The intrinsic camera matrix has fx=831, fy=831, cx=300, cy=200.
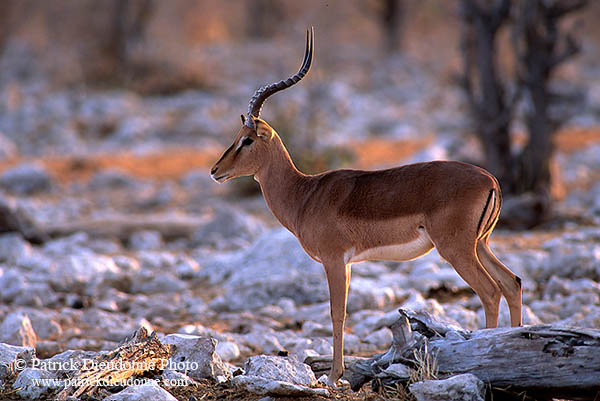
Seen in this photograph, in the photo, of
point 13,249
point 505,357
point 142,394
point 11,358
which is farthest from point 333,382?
point 13,249

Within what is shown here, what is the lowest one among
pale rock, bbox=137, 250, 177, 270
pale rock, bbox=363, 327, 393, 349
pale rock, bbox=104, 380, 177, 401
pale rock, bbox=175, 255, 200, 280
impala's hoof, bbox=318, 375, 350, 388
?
pale rock, bbox=104, 380, 177, 401

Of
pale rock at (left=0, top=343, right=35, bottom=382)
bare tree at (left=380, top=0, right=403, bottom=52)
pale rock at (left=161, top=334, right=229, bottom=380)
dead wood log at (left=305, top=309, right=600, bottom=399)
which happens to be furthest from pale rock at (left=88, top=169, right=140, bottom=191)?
bare tree at (left=380, top=0, right=403, bottom=52)

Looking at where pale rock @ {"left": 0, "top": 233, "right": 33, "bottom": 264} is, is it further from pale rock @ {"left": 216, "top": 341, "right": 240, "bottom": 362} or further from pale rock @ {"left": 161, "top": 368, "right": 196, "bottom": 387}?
pale rock @ {"left": 161, "top": 368, "right": 196, "bottom": 387}

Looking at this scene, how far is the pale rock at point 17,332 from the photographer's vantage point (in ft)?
22.1

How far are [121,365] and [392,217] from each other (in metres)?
2.01

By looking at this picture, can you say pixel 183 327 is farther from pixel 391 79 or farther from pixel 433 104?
pixel 391 79

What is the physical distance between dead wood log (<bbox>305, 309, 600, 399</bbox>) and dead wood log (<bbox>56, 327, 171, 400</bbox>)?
1339 millimetres

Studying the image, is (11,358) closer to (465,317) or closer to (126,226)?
(465,317)

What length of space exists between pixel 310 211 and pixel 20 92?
2368cm

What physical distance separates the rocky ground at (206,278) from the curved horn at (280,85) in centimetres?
169

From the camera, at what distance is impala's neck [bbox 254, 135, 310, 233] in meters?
6.22

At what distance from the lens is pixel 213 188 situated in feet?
54.3

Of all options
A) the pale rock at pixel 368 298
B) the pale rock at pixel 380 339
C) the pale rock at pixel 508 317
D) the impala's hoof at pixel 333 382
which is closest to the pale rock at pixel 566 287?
the pale rock at pixel 508 317

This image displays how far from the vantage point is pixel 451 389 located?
460 centimetres
